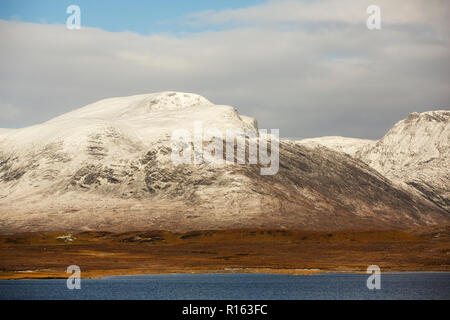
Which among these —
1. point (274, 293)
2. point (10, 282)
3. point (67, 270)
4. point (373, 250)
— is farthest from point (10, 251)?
point (274, 293)

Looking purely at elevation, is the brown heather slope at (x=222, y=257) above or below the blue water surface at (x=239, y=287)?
above

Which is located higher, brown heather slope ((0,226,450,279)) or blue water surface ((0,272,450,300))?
brown heather slope ((0,226,450,279))

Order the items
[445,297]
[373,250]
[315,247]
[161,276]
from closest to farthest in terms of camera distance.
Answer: [445,297] → [161,276] → [373,250] → [315,247]

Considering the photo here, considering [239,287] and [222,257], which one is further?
[222,257]

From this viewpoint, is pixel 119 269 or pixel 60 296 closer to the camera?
pixel 60 296

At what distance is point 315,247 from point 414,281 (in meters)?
73.9

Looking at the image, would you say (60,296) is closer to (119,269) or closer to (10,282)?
(10,282)

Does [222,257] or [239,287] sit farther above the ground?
[222,257]

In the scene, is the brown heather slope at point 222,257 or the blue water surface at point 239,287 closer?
the blue water surface at point 239,287

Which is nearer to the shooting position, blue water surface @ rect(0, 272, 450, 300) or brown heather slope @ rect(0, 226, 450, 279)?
blue water surface @ rect(0, 272, 450, 300)
